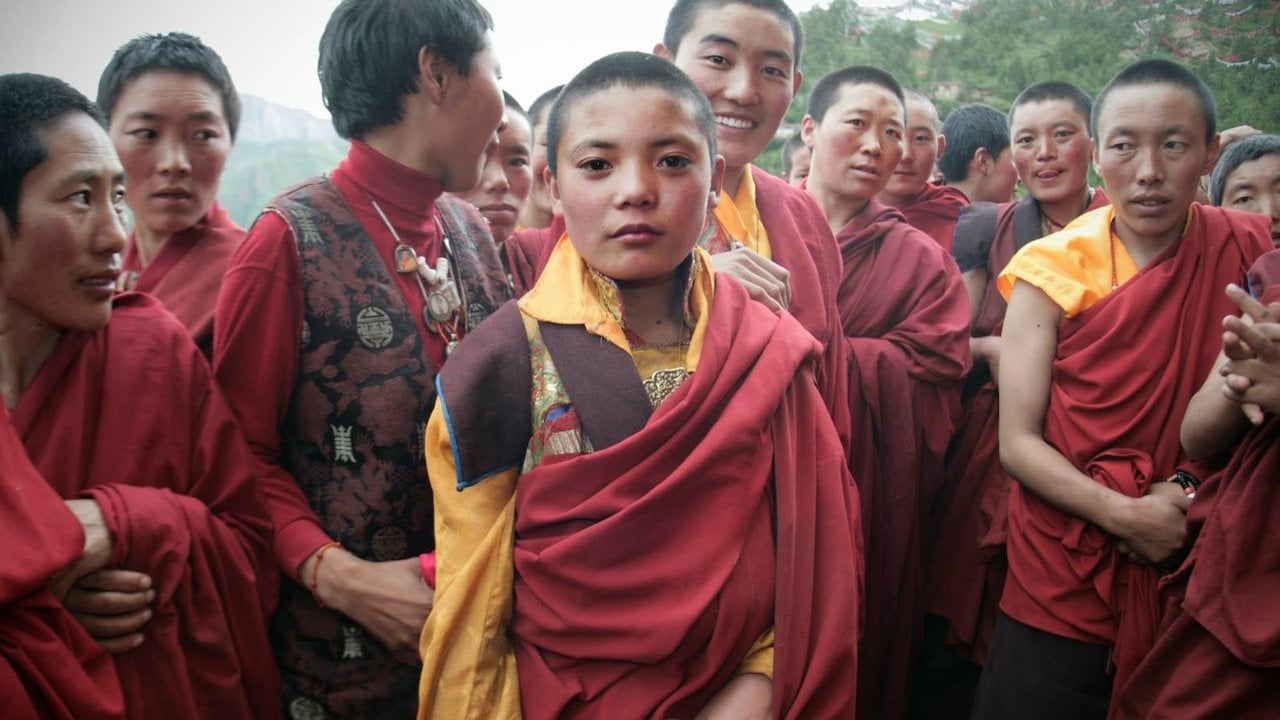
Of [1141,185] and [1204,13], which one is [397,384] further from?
[1204,13]

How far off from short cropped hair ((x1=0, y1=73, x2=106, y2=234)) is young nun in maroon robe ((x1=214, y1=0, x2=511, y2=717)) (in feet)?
1.20

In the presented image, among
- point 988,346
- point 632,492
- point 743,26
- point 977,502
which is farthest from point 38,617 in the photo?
point 988,346

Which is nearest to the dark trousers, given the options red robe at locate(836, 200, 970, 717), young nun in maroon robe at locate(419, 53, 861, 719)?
red robe at locate(836, 200, 970, 717)

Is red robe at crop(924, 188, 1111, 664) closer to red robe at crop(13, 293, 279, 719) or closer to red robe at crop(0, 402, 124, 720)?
red robe at crop(13, 293, 279, 719)

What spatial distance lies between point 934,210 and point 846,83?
91 centimetres

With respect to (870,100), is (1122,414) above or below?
below

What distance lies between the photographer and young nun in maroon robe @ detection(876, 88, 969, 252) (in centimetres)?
400

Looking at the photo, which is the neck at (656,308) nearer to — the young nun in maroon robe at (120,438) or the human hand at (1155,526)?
the young nun in maroon robe at (120,438)

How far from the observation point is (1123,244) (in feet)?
8.05

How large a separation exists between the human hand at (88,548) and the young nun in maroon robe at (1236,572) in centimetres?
212

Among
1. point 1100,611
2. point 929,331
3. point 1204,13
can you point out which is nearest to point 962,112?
point 1204,13

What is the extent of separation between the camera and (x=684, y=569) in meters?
1.43

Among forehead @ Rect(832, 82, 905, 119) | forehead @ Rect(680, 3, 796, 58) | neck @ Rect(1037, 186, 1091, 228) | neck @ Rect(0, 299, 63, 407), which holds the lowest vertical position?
neck @ Rect(1037, 186, 1091, 228)

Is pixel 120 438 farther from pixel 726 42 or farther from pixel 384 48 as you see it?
pixel 726 42
